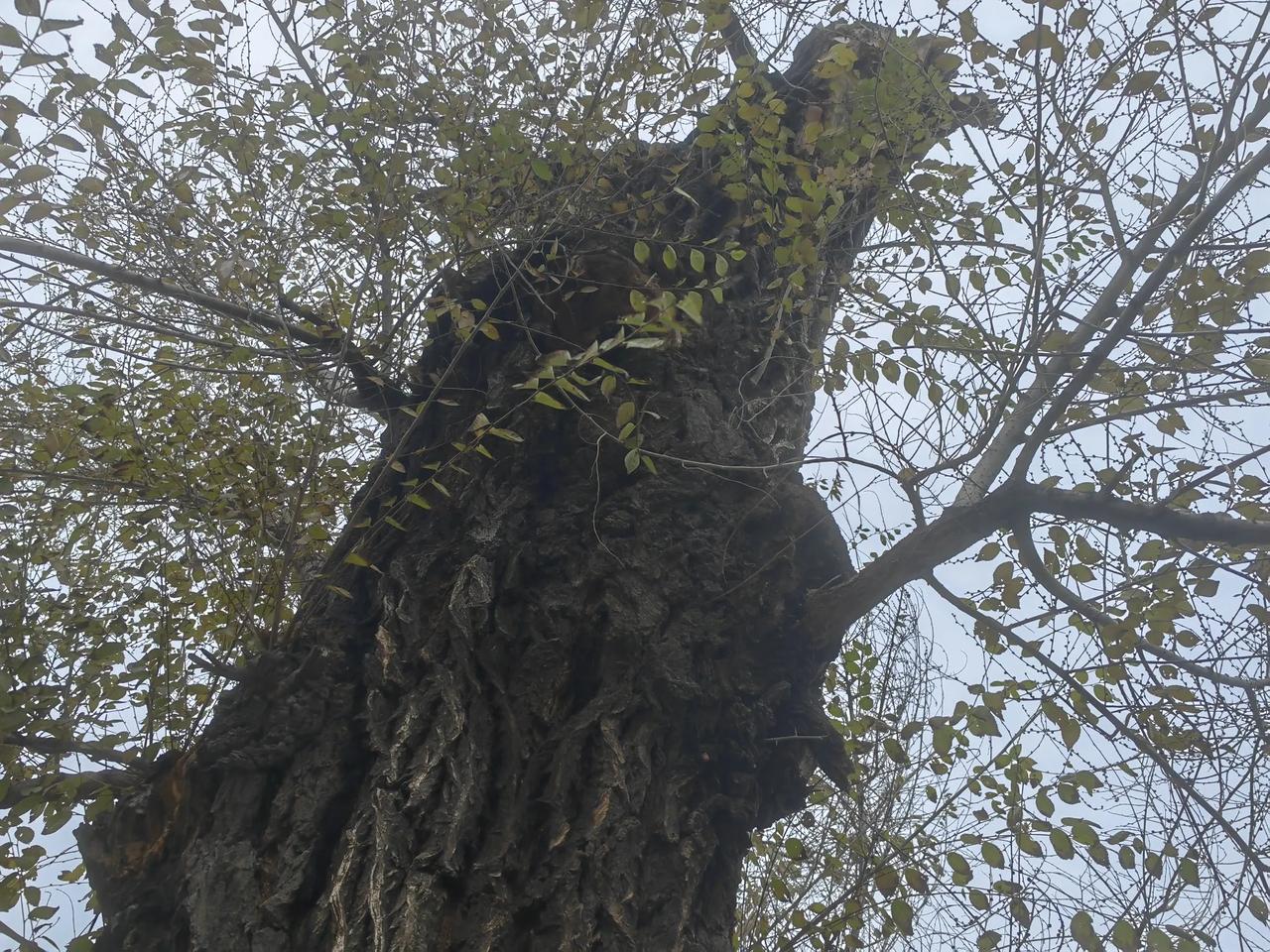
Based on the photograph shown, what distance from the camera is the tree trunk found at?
2.45 metres

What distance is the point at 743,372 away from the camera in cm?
395

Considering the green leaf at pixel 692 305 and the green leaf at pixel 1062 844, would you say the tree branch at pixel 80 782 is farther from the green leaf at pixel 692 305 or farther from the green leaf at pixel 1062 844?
the green leaf at pixel 1062 844

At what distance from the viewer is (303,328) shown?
3.77 m

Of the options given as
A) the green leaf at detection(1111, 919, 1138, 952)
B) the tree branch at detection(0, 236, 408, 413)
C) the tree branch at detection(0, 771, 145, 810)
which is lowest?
the green leaf at detection(1111, 919, 1138, 952)

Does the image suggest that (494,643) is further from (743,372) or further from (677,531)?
(743,372)

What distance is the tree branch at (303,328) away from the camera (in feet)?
10.7

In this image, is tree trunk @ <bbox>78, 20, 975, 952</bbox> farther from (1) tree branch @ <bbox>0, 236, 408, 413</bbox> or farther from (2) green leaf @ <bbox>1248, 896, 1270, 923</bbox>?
(2) green leaf @ <bbox>1248, 896, 1270, 923</bbox>

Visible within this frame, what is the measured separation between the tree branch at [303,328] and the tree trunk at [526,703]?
189mm

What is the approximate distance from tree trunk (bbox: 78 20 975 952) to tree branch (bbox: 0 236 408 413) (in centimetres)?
19

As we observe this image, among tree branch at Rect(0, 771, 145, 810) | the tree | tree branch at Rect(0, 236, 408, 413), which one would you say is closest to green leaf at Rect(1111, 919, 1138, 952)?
the tree

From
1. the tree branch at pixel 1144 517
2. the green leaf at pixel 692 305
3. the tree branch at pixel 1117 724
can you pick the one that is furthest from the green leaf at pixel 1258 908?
the green leaf at pixel 692 305

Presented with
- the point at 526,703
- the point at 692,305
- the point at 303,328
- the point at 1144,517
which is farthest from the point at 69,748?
the point at 1144,517

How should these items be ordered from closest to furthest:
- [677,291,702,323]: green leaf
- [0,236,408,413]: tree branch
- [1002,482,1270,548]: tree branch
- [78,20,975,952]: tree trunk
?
[78,20,975,952]: tree trunk < [1002,482,1270,548]: tree branch < [677,291,702,323]: green leaf < [0,236,408,413]: tree branch

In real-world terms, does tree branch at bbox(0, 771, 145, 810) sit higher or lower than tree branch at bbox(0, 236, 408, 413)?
lower
